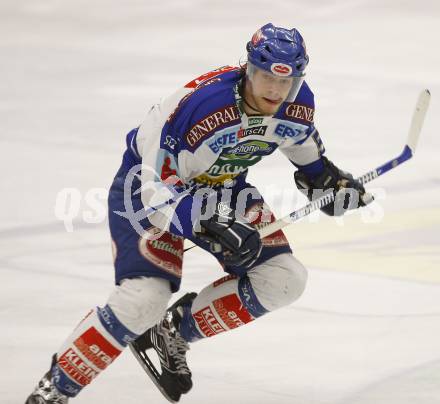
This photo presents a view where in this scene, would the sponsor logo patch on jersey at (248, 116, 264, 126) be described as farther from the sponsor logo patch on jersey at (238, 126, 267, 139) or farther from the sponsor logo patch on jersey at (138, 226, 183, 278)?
the sponsor logo patch on jersey at (138, 226, 183, 278)

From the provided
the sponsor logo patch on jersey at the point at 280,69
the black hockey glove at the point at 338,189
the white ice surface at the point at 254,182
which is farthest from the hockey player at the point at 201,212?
the white ice surface at the point at 254,182

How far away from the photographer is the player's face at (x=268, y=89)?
12.1 ft

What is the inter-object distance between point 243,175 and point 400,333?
3.30 feet

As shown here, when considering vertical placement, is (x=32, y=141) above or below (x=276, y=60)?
below

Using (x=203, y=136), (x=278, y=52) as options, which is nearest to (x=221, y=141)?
(x=203, y=136)

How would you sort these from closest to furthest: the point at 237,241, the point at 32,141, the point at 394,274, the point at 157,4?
the point at 237,241, the point at 394,274, the point at 32,141, the point at 157,4

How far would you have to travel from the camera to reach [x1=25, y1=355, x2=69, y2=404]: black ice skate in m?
3.80

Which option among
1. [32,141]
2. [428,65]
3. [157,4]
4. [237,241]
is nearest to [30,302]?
[237,241]

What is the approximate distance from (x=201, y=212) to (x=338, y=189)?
0.71 metres

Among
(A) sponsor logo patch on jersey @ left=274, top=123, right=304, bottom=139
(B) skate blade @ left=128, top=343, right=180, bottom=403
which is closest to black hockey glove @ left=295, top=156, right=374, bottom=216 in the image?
(A) sponsor logo patch on jersey @ left=274, top=123, right=304, bottom=139

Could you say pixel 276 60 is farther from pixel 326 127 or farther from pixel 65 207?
pixel 326 127

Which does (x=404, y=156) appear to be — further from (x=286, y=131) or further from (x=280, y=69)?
(x=280, y=69)

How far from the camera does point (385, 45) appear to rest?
8.73 metres

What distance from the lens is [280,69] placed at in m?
3.66
